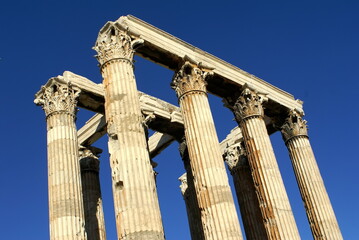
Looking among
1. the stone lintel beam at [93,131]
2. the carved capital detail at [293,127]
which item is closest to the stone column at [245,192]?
the carved capital detail at [293,127]

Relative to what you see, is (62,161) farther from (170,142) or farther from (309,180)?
(309,180)

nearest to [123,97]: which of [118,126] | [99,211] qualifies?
[118,126]

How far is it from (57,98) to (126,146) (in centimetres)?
621

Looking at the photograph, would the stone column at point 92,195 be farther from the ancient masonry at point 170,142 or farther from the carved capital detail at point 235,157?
the carved capital detail at point 235,157

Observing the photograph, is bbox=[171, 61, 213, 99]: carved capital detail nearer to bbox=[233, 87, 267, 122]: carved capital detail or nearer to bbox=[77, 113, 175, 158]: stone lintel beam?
bbox=[233, 87, 267, 122]: carved capital detail

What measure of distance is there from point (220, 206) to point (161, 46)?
23.8 ft

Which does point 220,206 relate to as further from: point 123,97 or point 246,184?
point 246,184

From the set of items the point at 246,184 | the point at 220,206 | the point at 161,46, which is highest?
the point at 161,46

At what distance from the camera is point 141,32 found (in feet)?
65.4

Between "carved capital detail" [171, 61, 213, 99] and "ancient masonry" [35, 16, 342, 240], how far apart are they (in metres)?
0.05

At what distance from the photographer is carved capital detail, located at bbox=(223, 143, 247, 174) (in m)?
27.5

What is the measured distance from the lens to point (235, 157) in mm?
28016

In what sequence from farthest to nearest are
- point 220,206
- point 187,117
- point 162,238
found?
point 187,117, point 220,206, point 162,238

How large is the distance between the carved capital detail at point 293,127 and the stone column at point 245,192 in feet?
9.61
